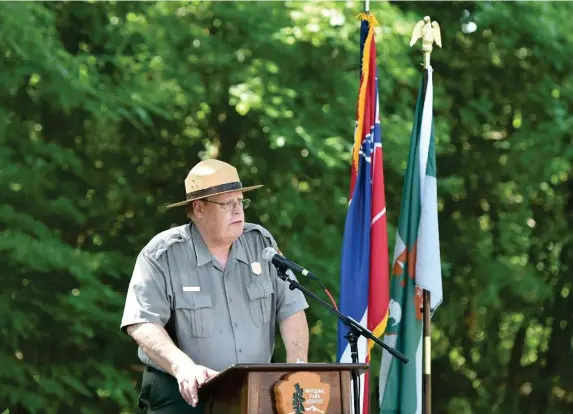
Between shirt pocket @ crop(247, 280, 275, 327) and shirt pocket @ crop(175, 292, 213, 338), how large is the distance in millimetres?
187

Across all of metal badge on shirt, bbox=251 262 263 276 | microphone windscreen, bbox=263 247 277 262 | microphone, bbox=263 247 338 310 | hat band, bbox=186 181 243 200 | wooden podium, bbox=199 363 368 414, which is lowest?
wooden podium, bbox=199 363 368 414

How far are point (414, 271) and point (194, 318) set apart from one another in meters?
1.60

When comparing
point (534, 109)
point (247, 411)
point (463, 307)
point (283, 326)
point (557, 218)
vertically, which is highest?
point (534, 109)

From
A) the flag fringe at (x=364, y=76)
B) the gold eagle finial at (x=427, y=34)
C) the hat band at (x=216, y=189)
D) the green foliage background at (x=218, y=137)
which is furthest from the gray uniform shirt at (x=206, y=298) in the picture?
the green foliage background at (x=218, y=137)

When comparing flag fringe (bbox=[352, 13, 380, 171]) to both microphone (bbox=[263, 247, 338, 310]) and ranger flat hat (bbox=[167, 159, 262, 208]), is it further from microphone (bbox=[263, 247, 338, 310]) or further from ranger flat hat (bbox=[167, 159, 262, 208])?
microphone (bbox=[263, 247, 338, 310])

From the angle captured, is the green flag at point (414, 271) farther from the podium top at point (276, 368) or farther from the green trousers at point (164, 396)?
the podium top at point (276, 368)

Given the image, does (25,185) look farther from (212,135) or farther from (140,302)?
(140,302)

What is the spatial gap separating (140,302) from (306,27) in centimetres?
510

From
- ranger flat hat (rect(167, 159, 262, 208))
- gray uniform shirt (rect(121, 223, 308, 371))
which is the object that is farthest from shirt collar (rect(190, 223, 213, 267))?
ranger flat hat (rect(167, 159, 262, 208))

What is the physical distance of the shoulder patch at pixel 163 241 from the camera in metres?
4.33

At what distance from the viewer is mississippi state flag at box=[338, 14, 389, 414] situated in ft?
18.1

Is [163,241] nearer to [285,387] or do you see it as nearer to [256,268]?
[256,268]

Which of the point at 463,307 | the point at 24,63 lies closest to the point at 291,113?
the point at 24,63

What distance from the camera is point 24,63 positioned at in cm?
873
